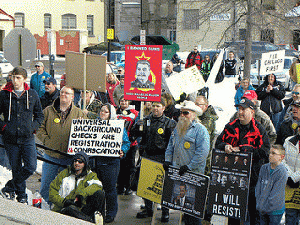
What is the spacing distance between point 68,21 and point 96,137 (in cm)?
5115

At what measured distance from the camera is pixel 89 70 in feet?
28.7

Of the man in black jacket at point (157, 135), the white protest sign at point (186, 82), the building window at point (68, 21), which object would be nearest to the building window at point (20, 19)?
the building window at point (68, 21)

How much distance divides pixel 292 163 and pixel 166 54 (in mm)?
31309

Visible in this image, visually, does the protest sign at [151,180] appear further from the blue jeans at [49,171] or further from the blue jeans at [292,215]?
the blue jeans at [292,215]

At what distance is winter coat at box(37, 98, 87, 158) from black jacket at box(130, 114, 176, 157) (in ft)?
3.68

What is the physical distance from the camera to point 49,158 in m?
7.62

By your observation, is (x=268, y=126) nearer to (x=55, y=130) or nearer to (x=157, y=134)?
(x=157, y=134)

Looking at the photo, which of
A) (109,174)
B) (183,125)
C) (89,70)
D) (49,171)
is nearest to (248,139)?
(183,125)

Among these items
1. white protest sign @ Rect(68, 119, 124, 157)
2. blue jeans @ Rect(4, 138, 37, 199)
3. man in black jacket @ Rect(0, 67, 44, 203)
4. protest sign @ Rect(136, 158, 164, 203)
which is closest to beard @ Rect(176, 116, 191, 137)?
protest sign @ Rect(136, 158, 164, 203)

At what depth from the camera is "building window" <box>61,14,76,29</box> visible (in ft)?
187

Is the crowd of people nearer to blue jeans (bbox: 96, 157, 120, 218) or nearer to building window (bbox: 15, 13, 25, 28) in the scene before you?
blue jeans (bbox: 96, 157, 120, 218)

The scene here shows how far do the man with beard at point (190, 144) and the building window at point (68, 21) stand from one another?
170 ft

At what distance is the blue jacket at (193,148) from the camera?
6.76 metres

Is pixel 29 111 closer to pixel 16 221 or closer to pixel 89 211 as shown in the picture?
pixel 89 211
